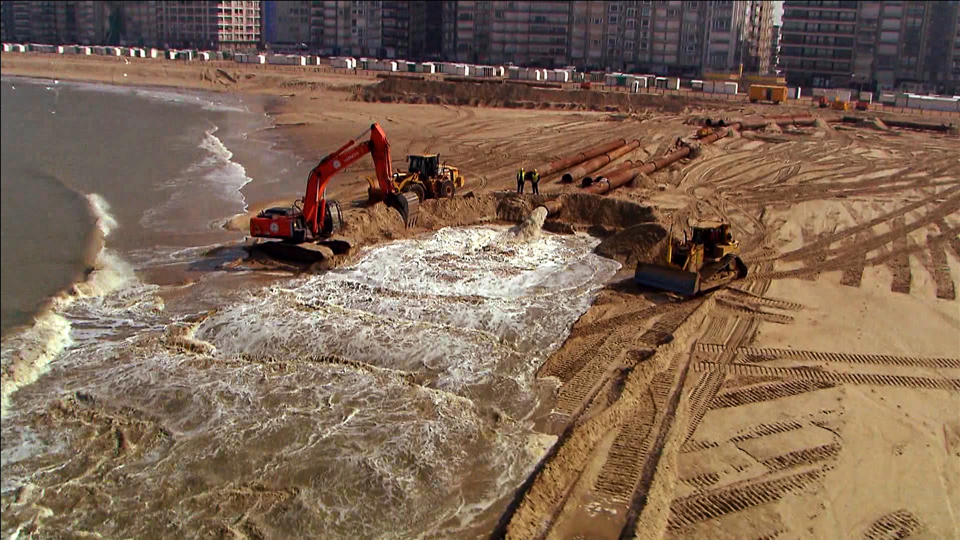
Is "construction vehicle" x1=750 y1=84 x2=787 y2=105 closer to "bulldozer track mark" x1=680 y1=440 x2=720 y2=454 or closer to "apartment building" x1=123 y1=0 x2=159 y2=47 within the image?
"bulldozer track mark" x1=680 y1=440 x2=720 y2=454

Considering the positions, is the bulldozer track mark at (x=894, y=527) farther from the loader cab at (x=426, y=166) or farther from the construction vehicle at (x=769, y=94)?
the construction vehicle at (x=769, y=94)

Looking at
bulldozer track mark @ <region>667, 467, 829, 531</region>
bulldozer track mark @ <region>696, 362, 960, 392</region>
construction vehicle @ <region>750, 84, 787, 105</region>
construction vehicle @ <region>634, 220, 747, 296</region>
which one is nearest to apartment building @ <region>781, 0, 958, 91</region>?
construction vehicle @ <region>750, 84, 787, 105</region>

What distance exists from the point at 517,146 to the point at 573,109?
2020 cm

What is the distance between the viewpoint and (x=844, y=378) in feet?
44.2

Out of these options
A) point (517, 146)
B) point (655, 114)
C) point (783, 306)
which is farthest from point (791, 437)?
point (655, 114)

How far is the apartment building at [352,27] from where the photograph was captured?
11612 cm

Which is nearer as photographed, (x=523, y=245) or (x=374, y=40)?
(x=523, y=245)

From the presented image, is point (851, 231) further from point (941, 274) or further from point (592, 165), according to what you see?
point (592, 165)

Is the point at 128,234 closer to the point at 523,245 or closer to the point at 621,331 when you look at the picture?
the point at 523,245

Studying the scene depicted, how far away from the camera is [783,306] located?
17.1 metres

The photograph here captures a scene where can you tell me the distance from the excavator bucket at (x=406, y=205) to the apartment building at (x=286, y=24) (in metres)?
110

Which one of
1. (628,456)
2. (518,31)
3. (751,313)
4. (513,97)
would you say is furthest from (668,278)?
(518,31)

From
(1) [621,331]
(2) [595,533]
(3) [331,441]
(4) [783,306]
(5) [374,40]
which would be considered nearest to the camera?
(2) [595,533]

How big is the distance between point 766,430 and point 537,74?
6990 centimetres
